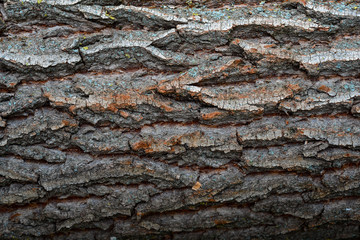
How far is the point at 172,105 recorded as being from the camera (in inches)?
94.9

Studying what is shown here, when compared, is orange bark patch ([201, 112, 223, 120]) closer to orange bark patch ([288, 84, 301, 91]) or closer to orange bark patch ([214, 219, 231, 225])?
orange bark patch ([288, 84, 301, 91])

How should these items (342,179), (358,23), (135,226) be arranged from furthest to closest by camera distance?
(135,226), (342,179), (358,23)

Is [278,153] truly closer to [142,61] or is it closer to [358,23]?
[358,23]

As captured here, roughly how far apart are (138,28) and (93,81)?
1.91ft

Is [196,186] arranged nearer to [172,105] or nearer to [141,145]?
[141,145]

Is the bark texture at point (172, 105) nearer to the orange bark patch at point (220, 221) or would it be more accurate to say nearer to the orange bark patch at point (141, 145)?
the orange bark patch at point (141, 145)

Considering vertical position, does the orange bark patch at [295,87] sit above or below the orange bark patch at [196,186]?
above

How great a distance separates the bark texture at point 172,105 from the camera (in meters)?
2.35

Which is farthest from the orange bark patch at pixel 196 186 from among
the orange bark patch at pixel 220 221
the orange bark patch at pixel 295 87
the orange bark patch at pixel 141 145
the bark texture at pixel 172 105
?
the orange bark patch at pixel 295 87

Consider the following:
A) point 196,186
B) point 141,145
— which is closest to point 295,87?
point 196,186

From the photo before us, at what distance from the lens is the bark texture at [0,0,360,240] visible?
235 cm

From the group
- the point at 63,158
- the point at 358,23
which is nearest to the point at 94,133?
the point at 63,158

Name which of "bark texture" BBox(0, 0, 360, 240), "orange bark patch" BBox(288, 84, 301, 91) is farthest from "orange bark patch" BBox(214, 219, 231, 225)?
"orange bark patch" BBox(288, 84, 301, 91)

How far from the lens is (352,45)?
2.36 m
